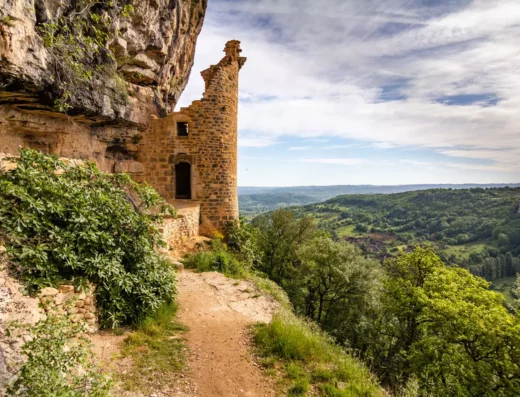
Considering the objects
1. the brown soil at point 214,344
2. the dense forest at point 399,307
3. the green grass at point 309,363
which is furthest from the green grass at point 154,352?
the dense forest at point 399,307

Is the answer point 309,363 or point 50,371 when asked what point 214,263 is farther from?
point 50,371

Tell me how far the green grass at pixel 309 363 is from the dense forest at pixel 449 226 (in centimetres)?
4537

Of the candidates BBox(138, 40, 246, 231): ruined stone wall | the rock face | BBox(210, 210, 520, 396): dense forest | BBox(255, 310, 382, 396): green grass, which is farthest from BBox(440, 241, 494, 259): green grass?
BBox(255, 310, 382, 396): green grass

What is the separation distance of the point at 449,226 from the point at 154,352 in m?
101

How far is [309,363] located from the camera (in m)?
5.21

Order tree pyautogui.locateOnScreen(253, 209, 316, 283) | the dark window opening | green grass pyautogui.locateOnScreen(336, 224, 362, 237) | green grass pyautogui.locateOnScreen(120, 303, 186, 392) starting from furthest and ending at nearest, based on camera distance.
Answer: green grass pyautogui.locateOnScreen(336, 224, 362, 237), tree pyautogui.locateOnScreen(253, 209, 316, 283), the dark window opening, green grass pyautogui.locateOnScreen(120, 303, 186, 392)

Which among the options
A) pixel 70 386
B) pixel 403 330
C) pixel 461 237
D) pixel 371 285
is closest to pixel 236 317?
pixel 70 386

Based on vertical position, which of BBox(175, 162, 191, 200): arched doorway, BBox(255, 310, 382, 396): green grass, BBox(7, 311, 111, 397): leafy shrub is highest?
BBox(175, 162, 191, 200): arched doorway

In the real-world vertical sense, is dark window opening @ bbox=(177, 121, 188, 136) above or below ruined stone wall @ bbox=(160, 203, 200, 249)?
above

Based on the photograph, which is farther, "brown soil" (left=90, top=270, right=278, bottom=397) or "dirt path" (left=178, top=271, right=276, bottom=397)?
"dirt path" (left=178, top=271, right=276, bottom=397)

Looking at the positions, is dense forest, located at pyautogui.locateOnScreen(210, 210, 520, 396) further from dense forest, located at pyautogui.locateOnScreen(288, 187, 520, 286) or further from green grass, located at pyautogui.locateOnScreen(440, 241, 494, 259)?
green grass, located at pyautogui.locateOnScreen(440, 241, 494, 259)

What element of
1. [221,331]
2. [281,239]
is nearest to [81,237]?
[221,331]

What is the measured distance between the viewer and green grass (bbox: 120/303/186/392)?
433 centimetres

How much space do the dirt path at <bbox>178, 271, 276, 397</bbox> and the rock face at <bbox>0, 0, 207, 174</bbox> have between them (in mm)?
5717
